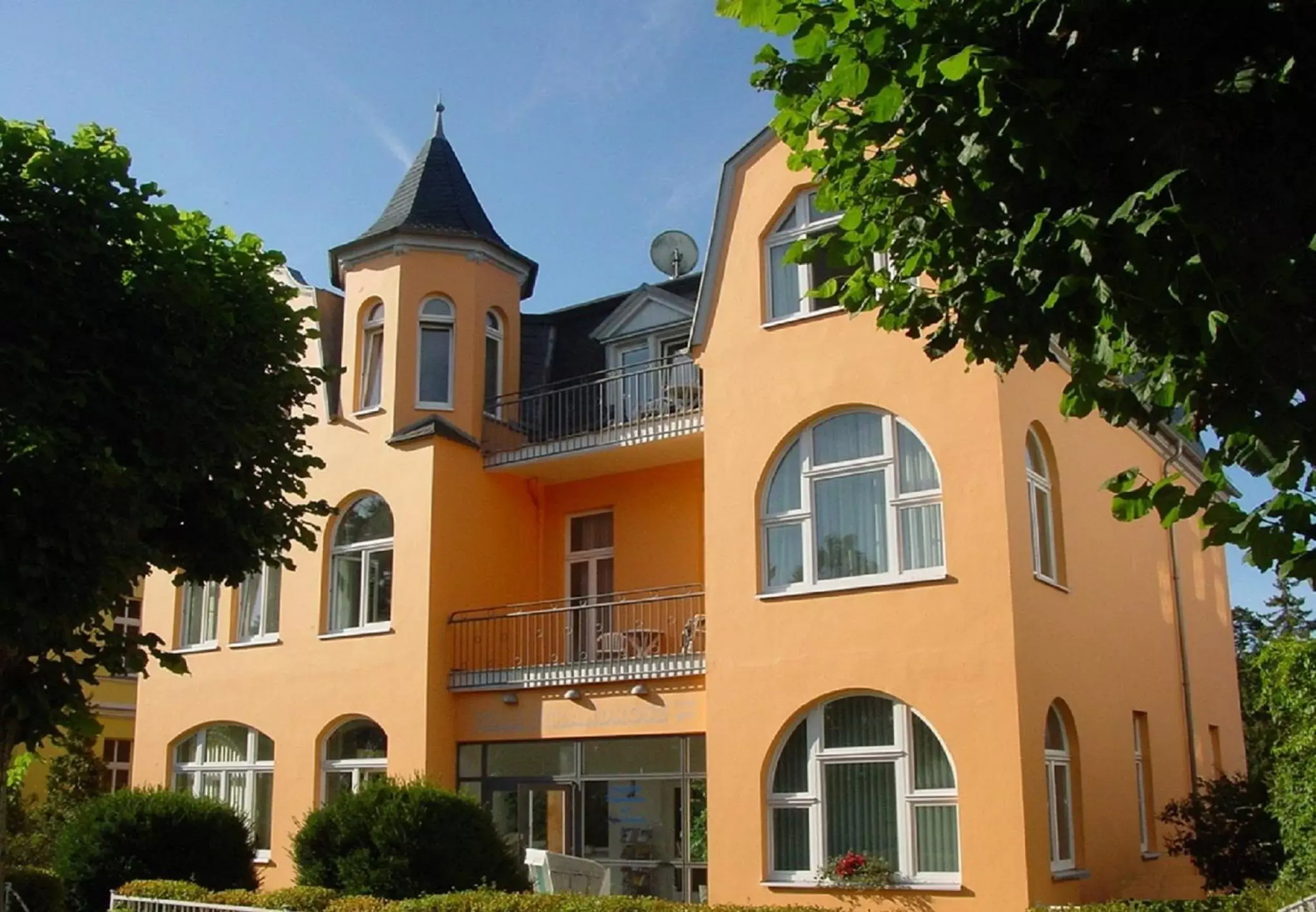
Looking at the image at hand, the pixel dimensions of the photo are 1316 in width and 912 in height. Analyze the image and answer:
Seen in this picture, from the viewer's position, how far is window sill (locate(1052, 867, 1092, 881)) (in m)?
15.8

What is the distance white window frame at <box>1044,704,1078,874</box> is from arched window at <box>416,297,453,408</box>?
10.3 metres

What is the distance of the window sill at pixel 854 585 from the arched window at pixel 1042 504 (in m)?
1.70

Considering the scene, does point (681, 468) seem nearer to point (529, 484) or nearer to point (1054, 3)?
point (529, 484)

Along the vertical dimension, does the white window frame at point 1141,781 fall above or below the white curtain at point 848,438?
below

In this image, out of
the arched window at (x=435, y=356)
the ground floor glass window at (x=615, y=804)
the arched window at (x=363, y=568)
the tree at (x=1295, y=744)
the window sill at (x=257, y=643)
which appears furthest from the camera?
the window sill at (x=257, y=643)

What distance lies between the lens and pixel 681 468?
843 inches

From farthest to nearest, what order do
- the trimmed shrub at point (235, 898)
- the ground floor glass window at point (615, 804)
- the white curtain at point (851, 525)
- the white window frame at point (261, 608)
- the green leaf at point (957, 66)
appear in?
the white window frame at point (261, 608), the ground floor glass window at point (615, 804), the white curtain at point (851, 525), the trimmed shrub at point (235, 898), the green leaf at point (957, 66)

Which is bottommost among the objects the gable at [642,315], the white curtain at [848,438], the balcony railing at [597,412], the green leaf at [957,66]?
the green leaf at [957,66]

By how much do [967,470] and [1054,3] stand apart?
31.2ft

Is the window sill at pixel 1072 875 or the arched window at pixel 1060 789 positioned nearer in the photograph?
the window sill at pixel 1072 875

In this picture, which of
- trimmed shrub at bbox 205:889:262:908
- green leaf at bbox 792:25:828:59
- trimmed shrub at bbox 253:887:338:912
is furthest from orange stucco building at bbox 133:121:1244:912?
green leaf at bbox 792:25:828:59

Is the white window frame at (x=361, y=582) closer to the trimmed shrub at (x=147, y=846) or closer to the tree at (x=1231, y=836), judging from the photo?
the trimmed shrub at (x=147, y=846)

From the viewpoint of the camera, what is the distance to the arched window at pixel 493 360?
22984 millimetres

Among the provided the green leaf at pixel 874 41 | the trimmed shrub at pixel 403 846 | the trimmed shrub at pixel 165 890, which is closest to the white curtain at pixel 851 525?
the trimmed shrub at pixel 403 846
